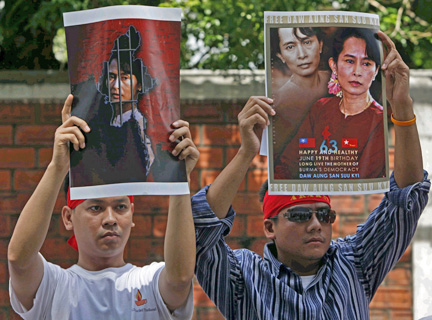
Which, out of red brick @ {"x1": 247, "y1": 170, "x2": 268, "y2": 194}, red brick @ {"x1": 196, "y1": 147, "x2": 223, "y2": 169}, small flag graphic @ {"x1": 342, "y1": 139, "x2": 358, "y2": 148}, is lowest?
red brick @ {"x1": 247, "y1": 170, "x2": 268, "y2": 194}

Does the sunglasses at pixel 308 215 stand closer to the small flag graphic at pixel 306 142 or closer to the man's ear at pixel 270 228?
the man's ear at pixel 270 228

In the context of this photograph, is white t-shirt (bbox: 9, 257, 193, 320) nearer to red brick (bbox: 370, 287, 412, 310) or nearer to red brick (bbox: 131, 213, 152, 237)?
red brick (bbox: 131, 213, 152, 237)

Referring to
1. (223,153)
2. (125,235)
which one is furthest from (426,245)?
(125,235)

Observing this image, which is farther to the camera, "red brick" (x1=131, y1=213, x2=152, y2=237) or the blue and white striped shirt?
"red brick" (x1=131, y1=213, x2=152, y2=237)

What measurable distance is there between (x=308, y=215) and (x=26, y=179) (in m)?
2.37

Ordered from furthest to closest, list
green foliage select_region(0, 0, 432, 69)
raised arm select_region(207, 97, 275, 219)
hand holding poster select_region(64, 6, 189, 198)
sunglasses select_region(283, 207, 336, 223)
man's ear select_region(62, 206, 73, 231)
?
green foliage select_region(0, 0, 432, 69), man's ear select_region(62, 206, 73, 231), sunglasses select_region(283, 207, 336, 223), raised arm select_region(207, 97, 275, 219), hand holding poster select_region(64, 6, 189, 198)

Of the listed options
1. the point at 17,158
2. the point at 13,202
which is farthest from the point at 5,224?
the point at 17,158

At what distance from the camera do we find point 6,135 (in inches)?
172

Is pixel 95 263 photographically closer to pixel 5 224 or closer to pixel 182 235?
pixel 182 235

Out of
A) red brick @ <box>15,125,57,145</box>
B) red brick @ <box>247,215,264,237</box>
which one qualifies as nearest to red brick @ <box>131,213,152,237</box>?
red brick @ <box>247,215,264,237</box>

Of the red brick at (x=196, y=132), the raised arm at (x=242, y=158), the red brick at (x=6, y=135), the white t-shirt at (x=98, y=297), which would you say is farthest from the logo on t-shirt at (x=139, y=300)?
the red brick at (x=6, y=135)

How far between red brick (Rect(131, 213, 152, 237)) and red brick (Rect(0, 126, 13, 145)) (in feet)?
3.15

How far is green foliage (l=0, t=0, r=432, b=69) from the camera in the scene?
14.9 feet

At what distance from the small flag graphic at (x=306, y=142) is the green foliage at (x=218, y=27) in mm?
2096
